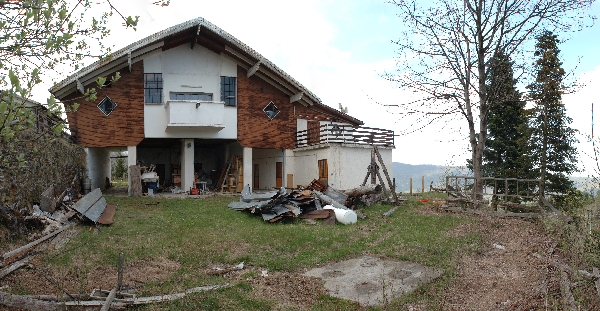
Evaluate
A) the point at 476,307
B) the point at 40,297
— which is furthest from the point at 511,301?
the point at 40,297

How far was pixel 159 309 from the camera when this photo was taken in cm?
625

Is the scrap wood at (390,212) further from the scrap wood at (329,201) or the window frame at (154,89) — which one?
the window frame at (154,89)

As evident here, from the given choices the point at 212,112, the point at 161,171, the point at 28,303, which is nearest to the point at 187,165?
the point at 212,112

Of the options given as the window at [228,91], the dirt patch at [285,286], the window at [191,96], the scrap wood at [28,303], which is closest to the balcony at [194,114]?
the window at [191,96]

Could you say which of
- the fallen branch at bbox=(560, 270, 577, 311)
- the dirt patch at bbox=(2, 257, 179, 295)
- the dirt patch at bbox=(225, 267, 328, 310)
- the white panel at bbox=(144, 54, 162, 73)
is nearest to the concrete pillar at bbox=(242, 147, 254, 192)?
the white panel at bbox=(144, 54, 162, 73)

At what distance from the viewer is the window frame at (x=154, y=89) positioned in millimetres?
21562

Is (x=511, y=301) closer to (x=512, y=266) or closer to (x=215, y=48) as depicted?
(x=512, y=266)

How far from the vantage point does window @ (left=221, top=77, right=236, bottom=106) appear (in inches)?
898

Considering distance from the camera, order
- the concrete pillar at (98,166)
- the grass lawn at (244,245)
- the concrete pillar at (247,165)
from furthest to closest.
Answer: the concrete pillar at (247,165), the concrete pillar at (98,166), the grass lawn at (244,245)

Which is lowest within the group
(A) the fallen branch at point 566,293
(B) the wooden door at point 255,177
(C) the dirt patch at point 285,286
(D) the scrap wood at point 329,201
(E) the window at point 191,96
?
(C) the dirt patch at point 285,286

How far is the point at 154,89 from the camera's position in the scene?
854 inches

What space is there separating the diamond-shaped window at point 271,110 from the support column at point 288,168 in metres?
2.24

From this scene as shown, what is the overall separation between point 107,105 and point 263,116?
8.13m

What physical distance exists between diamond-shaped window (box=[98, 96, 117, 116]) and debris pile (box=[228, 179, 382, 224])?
30.4ft
